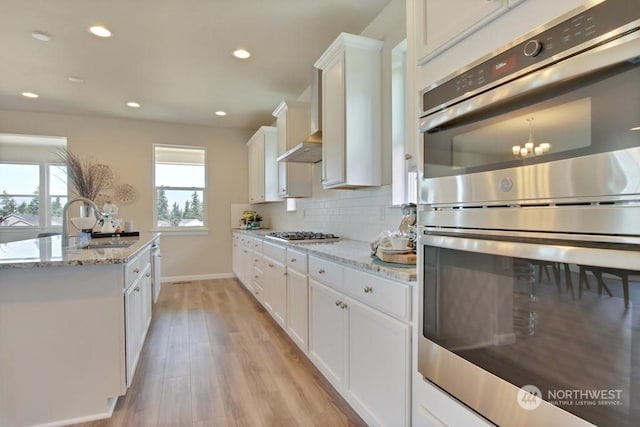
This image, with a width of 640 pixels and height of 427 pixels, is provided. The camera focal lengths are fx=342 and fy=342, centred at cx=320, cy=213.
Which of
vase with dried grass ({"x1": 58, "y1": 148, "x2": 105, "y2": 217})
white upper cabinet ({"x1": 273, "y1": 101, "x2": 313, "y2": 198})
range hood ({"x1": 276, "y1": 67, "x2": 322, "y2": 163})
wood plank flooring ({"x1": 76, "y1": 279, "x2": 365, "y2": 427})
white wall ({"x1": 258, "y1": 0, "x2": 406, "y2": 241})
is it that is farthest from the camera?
vase with dried grass ({"x1": 58, "y1": 148, "x2": 105, "y2": 217})

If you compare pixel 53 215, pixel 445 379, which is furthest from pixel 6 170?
pixel 445 379

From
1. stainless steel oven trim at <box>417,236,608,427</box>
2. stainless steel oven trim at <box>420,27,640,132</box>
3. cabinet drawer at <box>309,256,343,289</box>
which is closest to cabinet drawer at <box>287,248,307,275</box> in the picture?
cabinet drawer at <box>309,256,343,289</box>

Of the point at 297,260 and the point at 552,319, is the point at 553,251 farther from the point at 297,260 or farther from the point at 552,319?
the point at 297,260

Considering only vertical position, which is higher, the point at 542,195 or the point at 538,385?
the point at 542,195

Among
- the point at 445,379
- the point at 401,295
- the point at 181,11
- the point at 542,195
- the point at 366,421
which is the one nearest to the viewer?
the point at 542,195

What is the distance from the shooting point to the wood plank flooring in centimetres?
194

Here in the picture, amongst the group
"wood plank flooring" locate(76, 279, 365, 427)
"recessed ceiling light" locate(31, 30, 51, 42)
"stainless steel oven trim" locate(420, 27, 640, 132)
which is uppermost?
"recessed ceiling light" locate(31, 30, 51, 42)

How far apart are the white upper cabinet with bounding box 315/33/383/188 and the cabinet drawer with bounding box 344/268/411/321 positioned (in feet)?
3.08

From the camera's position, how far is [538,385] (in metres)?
0.82

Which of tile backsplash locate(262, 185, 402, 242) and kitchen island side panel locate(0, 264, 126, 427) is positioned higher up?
tile backsplash locate(262, 185, 402, 242)

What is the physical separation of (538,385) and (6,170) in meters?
6.98

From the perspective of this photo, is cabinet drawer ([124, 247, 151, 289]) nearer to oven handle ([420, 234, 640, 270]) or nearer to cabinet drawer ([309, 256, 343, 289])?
cabinet drawer ([309, 256, 343, 289])

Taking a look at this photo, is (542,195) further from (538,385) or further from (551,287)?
(538,385)

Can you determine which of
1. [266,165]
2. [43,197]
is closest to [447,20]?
[266,165]
